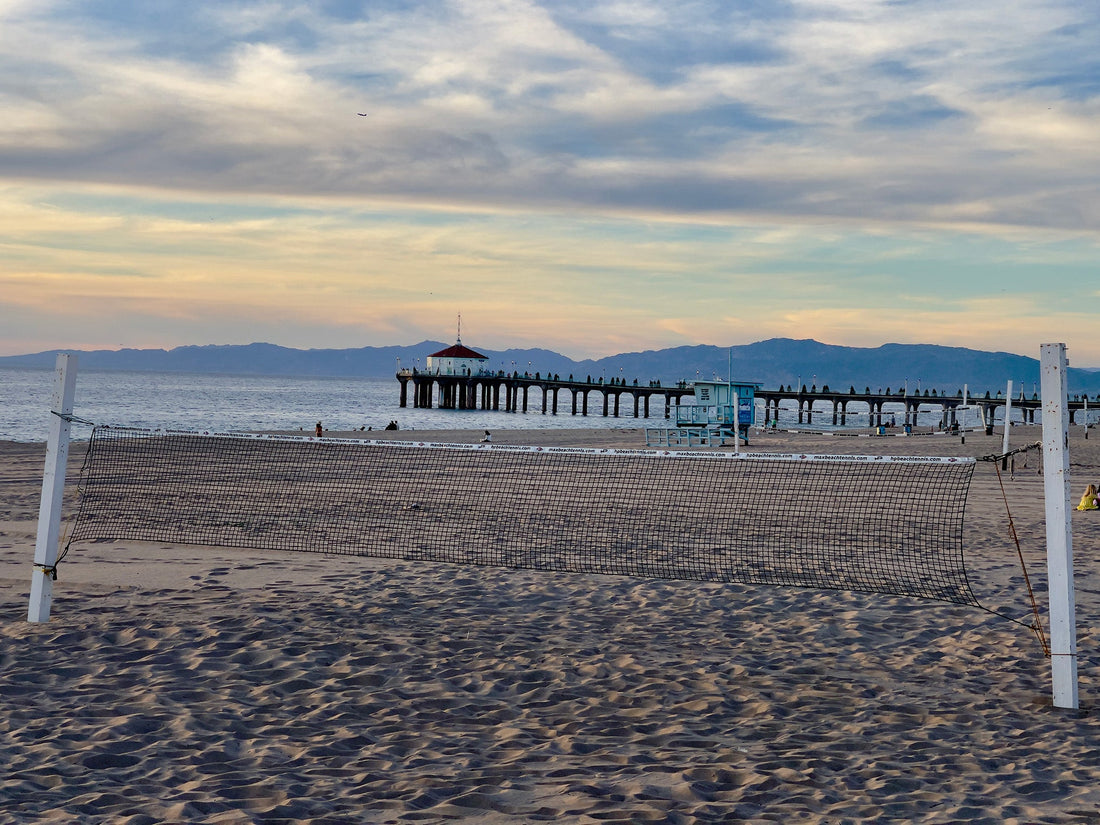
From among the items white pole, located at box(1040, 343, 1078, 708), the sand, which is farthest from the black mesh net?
white pole, located at box(1040, 343, 1078, 708)

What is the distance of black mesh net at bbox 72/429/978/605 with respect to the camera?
11266mm

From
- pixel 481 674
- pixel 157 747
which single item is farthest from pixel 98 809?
pixel 481 674

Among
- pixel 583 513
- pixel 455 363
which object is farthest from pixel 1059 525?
pixel 455 363

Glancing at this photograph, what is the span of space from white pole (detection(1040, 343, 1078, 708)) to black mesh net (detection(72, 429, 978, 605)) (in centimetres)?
264

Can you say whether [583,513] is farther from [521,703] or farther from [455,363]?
[455,363]

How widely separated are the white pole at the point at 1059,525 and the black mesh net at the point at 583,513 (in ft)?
8.67

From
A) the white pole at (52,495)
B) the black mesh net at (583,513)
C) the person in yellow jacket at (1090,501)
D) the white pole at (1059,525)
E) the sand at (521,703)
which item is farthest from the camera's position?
the person in yellow jacket at (1090,501)

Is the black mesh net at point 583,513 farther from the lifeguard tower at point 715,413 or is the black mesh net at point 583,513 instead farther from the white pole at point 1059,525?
the lifeguard tower at point 715,413

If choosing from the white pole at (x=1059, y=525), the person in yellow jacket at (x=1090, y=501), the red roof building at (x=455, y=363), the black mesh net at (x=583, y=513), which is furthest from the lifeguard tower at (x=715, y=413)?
the red roof building at (x=455, y=363)

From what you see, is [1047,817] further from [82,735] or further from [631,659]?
[82,735]

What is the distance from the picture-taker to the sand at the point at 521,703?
15.9 ft

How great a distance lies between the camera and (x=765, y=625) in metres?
8.39

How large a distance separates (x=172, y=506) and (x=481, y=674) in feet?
37.0

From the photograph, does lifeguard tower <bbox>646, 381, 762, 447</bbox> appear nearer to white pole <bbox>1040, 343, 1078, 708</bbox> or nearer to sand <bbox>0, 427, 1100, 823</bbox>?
sand <bbox>0, 427, 1100, 823</bbox>
